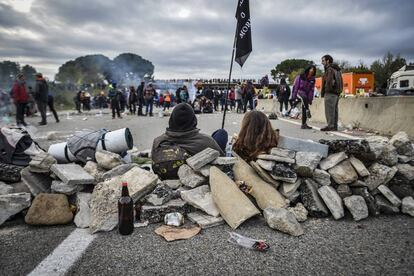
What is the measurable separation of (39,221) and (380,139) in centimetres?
386

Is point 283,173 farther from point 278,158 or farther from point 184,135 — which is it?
point 184,135

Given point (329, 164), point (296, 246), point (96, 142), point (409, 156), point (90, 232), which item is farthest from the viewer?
point (96, 142)

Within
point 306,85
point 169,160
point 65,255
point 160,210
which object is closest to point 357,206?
point 160,210

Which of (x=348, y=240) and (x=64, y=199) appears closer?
(x=348, y=240)

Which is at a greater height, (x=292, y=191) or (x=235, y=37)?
(x=235, y=37)

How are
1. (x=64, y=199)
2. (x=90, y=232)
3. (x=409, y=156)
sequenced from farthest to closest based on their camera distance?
(x=409, y=156) → (x=64, y=199) → (x=90, y=232)

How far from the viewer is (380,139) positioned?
373 cm

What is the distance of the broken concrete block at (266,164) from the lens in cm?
328

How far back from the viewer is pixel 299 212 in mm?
2990

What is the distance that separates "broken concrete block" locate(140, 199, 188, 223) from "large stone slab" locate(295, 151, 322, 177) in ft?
4.11

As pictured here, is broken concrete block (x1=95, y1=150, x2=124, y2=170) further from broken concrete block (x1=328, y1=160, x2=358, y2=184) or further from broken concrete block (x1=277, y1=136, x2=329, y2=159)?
broken concrete block (x1=328, y1=160, x2=358, y2=184)

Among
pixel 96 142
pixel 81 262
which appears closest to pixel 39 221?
pixel 81 262

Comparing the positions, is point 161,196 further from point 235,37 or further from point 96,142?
point 235,37

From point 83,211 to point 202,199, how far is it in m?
1.18
